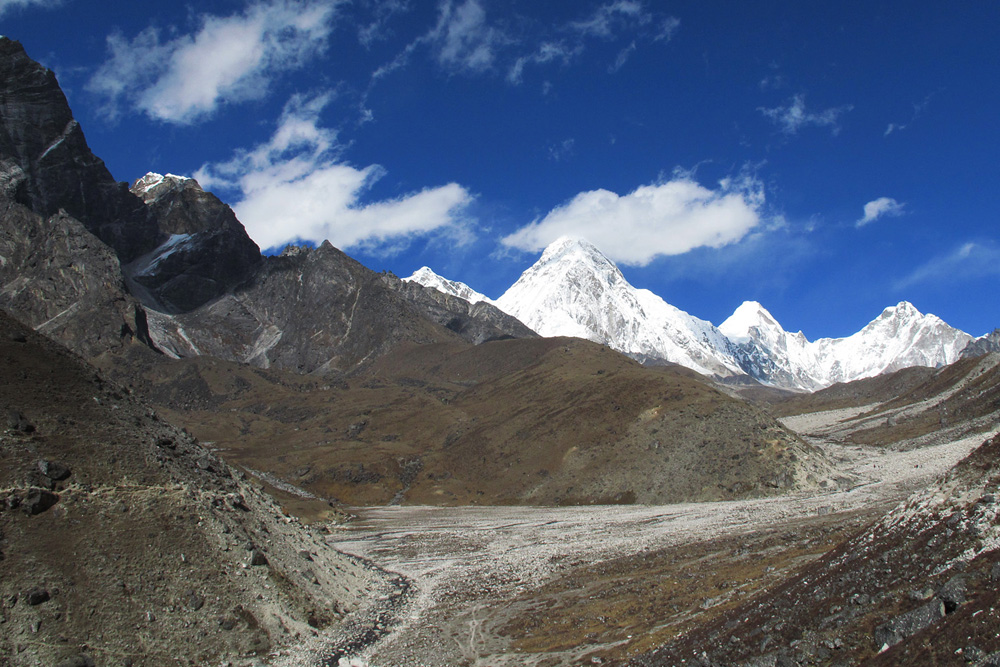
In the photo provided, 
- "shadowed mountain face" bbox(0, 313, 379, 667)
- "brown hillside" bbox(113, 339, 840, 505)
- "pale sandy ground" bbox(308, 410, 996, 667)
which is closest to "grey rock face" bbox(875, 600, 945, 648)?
"pale sandy ground" bbox(308, 410, 996, 667)

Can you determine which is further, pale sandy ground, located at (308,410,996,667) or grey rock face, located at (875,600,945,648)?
pale sandy ground, located at (308,410,996,667)

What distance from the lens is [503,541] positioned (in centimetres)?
8556

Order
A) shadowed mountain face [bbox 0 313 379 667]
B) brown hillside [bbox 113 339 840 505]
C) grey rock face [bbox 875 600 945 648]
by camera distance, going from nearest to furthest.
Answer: grey rock face [bbox 875 600 945 648], shadowed mountain face [bbox 0 313 379 667], brown hillside [bbox 113 339 840 505]

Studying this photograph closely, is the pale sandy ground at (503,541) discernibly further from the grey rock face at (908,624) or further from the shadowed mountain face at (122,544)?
the grey rock face at (908,624)

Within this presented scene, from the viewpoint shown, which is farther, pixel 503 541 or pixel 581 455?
pixel 581 455

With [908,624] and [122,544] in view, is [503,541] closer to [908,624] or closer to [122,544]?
[122,544]

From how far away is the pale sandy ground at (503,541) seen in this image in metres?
41.1

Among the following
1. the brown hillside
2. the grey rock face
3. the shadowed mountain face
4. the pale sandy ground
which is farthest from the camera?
the brown hillside

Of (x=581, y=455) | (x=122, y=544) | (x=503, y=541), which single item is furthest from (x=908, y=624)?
(x=581, y=455)

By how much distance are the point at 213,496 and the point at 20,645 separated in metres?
15.0

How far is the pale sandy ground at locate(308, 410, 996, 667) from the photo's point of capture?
41.1 m

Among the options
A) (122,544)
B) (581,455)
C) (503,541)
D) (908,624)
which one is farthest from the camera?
(581,455)

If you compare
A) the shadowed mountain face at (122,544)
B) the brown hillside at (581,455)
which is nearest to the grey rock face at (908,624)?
the shadowed mountain face at (122,544)

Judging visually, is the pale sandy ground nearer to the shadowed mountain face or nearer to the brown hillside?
the shadowed mountain face
